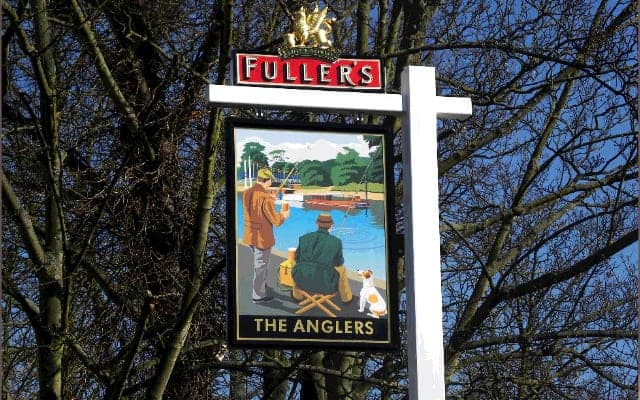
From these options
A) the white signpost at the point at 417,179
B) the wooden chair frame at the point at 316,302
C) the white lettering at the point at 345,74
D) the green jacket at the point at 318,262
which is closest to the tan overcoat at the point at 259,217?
the green jacket at the point at 318,262

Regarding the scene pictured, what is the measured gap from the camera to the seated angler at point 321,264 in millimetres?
9766

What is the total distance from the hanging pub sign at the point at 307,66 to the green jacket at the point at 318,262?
0.93 meters

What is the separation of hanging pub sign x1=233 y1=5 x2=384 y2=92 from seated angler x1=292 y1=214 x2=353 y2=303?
2.74 feet

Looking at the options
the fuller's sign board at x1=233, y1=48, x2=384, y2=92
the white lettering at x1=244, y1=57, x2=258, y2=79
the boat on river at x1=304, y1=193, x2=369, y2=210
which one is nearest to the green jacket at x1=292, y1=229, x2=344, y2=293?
the boat on river at x1=304, y1=193, x2=369, y2=210

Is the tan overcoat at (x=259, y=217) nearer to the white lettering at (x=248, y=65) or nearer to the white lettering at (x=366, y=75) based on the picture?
the white lettering at (x=248, y=65)

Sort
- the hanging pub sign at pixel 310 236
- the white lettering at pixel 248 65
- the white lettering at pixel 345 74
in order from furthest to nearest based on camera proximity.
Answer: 1. the white lettering at pixel 345 74
2. the white lettering at pixel 248 65
3. the hanging pub sign at pixel 310 236

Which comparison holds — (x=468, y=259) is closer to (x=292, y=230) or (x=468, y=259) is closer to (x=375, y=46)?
(x=375, y=46)

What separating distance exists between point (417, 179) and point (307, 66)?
3.16ft

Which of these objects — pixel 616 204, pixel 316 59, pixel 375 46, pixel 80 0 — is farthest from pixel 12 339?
pixel 316 59

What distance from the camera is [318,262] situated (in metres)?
9.81

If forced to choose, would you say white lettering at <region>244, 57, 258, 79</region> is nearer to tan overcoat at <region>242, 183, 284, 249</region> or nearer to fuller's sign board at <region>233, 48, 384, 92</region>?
fuller's sign board at <region>233, 48, 384, 92</region>

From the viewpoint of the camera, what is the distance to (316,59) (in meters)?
10.0

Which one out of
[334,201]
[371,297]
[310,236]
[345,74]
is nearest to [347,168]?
[334,201]

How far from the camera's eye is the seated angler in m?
9.77
